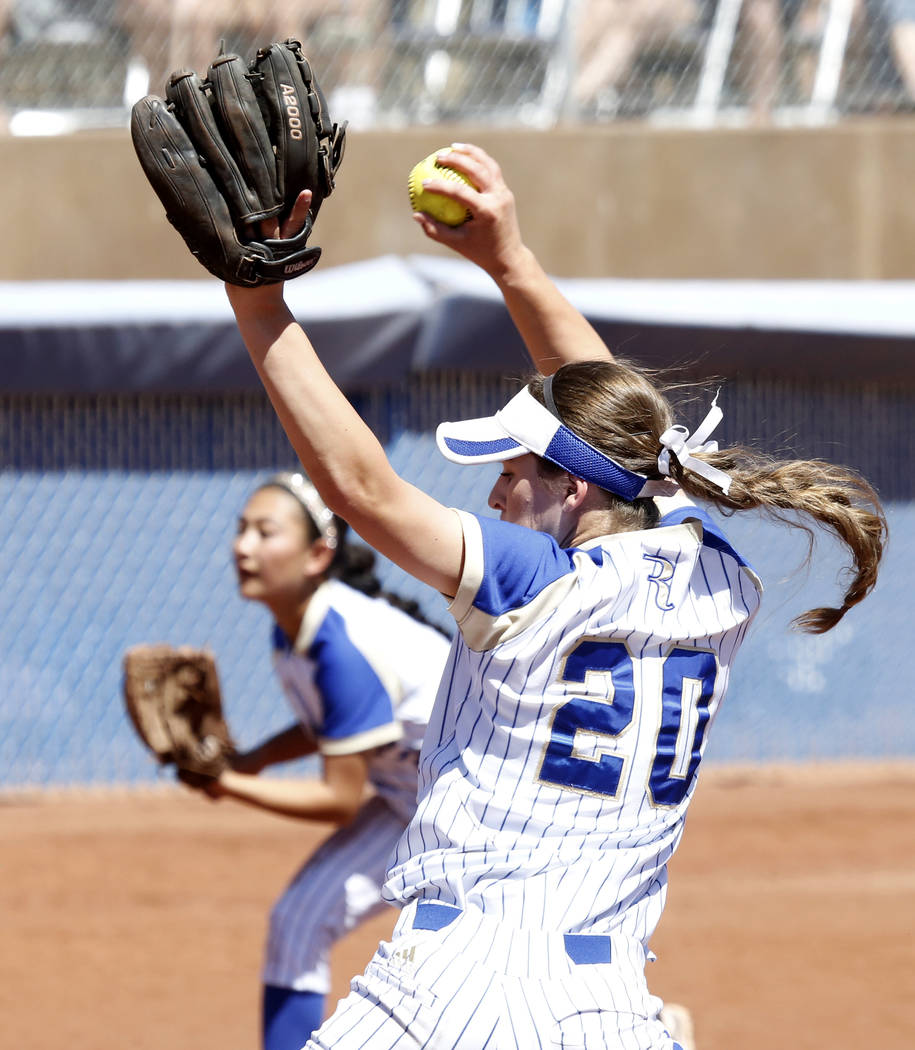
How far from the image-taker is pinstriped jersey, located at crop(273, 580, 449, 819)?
372 centimetres

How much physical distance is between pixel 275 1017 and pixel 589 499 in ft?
6.75

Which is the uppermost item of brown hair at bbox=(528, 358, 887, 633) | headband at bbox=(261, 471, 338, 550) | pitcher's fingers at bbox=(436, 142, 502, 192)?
pitcher's fingers at bbox=(436, 142, 502, 192)

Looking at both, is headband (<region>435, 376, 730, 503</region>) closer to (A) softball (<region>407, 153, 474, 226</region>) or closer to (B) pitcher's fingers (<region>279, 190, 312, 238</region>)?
(B) pitcher's fingers (<region>279, 190, 312, 238</region>)

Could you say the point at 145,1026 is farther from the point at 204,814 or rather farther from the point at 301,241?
the point at 301,241

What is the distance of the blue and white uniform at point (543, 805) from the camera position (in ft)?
6.68

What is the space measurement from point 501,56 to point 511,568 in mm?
7743

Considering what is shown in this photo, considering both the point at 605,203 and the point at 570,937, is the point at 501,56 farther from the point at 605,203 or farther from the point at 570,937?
the point at 570,937

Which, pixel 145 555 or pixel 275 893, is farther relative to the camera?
pixel 145 555

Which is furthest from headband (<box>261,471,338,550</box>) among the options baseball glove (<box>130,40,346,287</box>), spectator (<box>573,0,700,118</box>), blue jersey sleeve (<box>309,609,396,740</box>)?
spectator (<box>573,0,700,118</box>)

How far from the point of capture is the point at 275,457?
7.82m

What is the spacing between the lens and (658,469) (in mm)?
2248

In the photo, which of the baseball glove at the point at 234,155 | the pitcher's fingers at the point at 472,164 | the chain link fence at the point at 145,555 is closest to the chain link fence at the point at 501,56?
the chain link fence at the point at 145,555

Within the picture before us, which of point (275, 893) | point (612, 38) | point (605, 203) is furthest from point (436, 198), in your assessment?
point (612, 38)

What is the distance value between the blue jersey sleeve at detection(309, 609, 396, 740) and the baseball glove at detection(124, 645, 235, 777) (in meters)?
0.32
